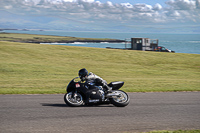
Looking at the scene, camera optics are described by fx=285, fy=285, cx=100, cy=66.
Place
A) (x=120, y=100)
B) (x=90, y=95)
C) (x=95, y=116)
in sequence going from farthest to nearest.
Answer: (x=120, y=100) < (x=90, y=95) < (x=95, y=116)

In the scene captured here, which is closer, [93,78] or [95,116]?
[95,116]

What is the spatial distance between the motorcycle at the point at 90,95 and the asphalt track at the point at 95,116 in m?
0.24

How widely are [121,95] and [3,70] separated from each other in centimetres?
1848

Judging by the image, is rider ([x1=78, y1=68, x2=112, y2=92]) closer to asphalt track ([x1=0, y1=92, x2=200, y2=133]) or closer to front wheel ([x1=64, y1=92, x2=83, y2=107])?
front wheel ([x1=64, y1=92, x2=83, y2=107])

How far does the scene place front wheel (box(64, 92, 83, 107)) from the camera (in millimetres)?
10977

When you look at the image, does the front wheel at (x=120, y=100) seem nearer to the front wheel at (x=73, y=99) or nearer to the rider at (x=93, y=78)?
the rider at (x=93, y=78)

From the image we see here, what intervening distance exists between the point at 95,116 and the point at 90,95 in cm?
174

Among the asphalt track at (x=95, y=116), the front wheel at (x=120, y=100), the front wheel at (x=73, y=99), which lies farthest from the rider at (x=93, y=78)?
the asphalt track at (x=95, y=116)

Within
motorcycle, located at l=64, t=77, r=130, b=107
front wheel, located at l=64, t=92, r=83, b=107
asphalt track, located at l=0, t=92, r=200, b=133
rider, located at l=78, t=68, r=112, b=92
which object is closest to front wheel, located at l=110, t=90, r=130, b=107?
motorcycle, located at l=64, t=77, r=130, b=107

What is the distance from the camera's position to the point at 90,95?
11.1 m

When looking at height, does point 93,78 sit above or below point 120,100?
above

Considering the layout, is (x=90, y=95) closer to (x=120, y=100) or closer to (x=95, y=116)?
(x=120, y=100)

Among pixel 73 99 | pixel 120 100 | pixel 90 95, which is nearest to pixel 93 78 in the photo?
pixel 90 95

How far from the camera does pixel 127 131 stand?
25.5ft
